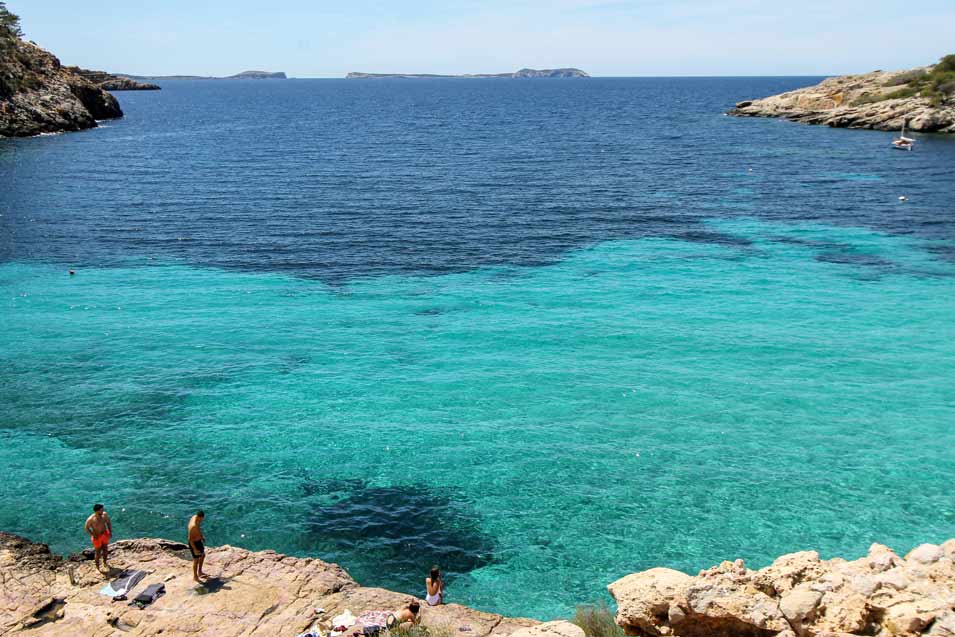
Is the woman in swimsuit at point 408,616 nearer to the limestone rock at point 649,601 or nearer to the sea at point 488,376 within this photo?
the sea at point 488,376

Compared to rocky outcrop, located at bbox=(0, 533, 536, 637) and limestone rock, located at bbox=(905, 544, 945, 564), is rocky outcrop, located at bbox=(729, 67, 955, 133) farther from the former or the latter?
rocky outcrop, located at bbox=(0, 533, 536, 637)

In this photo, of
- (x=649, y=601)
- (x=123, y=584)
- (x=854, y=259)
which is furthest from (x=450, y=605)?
(x=854, y=259)

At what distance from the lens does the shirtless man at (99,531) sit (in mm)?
21031

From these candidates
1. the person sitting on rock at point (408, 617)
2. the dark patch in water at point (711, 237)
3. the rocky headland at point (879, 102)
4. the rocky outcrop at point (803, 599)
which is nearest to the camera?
the rocky outcrop at point (803, 599)

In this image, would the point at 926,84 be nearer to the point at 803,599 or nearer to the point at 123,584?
the point at 803,599

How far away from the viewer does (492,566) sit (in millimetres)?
23734

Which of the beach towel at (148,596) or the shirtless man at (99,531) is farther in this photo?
the shirtless man at (99,531)

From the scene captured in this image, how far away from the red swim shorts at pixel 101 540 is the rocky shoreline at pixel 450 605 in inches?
31.5

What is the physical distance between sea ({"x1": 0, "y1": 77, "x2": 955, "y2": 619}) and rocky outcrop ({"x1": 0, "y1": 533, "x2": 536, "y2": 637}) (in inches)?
82.7

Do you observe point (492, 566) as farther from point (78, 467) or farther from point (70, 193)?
point (70, 193)

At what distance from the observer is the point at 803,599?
15.2 meters

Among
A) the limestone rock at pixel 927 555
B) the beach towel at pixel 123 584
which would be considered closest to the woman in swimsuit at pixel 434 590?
the beach towel at pixel 123 584

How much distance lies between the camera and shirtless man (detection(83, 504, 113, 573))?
21.0 metres

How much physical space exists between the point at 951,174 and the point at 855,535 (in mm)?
74666
